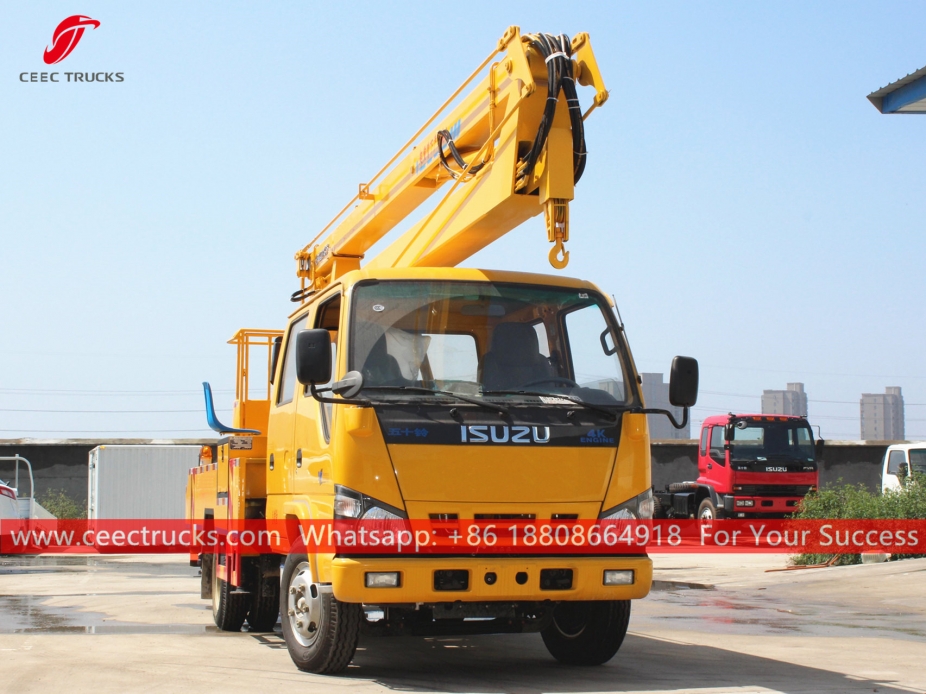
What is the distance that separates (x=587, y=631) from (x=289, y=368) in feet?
9.31

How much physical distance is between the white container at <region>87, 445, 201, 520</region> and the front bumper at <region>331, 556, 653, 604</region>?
1683 centimetres

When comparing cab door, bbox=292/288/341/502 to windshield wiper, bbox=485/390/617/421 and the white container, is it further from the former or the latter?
the white container

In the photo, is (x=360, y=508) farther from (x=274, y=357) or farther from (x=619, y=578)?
(x=274, y=357)

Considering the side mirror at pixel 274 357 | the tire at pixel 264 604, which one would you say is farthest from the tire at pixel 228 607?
the side mirror at pixel 274 357

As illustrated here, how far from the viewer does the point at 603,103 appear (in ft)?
23.6

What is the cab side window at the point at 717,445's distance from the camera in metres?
22.0

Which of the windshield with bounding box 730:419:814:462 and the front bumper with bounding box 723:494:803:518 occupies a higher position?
the windshield with bounding box 730:419:814:462

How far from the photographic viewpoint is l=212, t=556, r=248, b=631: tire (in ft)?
31.1

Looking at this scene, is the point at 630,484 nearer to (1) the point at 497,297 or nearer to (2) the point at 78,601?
(1) the point at 497,297

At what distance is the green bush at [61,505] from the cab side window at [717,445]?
13.7m

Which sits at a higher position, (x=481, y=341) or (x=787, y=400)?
(x=787, y=400)

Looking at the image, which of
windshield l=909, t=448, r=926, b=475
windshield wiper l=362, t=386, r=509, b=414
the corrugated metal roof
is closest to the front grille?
windshield l=909, t=448, r=926, b=475

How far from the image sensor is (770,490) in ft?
71.0

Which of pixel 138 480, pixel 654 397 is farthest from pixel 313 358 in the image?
pixel 138 480
